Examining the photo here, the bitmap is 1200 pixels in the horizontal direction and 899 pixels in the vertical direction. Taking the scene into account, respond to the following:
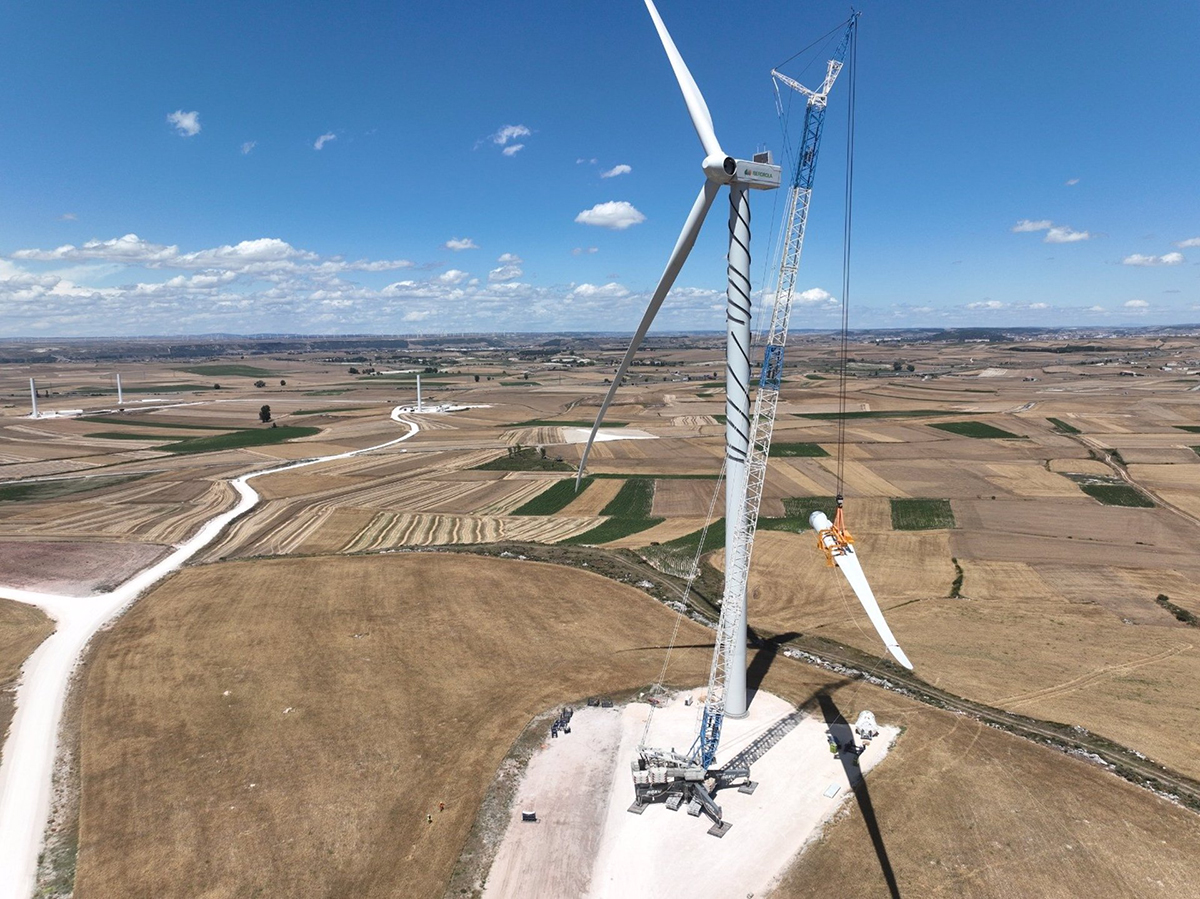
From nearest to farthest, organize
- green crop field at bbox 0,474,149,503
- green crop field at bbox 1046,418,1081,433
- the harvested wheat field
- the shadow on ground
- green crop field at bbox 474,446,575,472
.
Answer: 1. the shadow on ground
2. the harvested wheat field
3. green crop field at bbox 0,474,149,503
4. green crop field at bbox 474,446,575,472
5. green crop field at bbox 1046,418,1081,433

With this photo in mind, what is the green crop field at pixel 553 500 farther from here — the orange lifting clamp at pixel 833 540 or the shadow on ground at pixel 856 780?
the orange lifting clamp at pixel 833 540

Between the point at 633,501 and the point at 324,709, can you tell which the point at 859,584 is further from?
the point at 633,501

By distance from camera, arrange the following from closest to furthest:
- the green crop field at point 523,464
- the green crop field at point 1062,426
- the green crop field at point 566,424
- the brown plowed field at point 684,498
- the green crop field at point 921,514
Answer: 1. the green crop field at point 921,514
2. the brown plowed field at point 684,498
3. the green crop field at point 523,464
4. the green crop field at point 1062,426
5. the green crop field at point 566,424

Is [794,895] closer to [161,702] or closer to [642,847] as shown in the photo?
[642,847]

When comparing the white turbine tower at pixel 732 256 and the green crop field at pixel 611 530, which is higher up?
the white turbine tower at pixel 732 256

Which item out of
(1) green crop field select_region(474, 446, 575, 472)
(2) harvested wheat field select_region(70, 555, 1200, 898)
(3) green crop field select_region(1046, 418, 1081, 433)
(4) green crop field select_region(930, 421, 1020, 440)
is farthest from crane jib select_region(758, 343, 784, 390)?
(3) green crop field select_region(1046, 418, 1081, 433)

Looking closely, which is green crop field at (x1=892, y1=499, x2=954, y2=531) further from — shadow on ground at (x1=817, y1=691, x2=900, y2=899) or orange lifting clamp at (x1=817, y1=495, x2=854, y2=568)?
orange lifting clamp at (x1=817, y1=495, x2=854, y2=568)

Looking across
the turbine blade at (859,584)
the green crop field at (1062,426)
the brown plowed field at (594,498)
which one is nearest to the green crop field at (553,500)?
the brown plowed field at (594,498)
